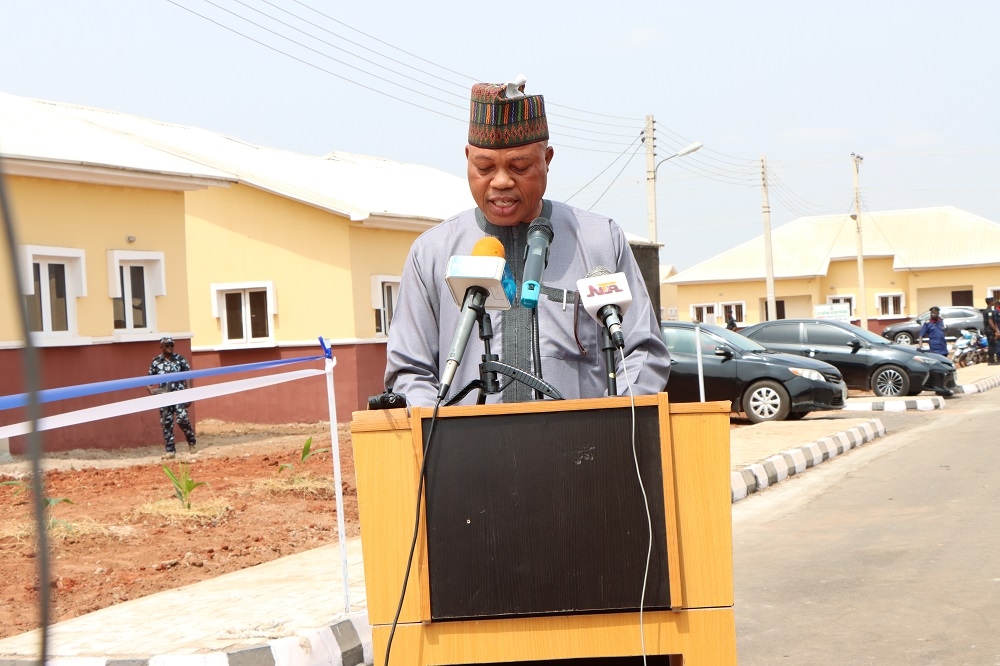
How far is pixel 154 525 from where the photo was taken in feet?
30.2

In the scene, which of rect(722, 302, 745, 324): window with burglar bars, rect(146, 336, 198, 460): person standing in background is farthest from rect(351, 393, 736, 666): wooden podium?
rect(722, 302, 745, 324): window with burglar bars

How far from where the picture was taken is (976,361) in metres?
36.7

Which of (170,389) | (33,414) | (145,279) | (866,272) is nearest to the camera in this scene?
(33,414)

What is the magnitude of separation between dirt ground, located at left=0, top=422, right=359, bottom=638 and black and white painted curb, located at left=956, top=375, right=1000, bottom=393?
47.1 ft

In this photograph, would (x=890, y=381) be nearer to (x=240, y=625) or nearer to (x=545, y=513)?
(x=240, y=625)

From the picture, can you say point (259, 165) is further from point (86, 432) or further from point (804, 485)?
point (804, 485)

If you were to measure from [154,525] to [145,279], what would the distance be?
923 cm

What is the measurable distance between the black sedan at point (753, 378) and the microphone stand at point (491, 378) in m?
14.3

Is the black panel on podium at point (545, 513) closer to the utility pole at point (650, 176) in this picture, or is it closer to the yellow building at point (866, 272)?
the utility pole at point (650, 176)

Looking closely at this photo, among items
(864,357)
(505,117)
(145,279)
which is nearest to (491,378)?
(505,117)

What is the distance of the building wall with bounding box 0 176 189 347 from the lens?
15812 millimetres

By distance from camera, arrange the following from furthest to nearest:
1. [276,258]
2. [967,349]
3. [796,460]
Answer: [967,349]
[276,258]
[796,460]

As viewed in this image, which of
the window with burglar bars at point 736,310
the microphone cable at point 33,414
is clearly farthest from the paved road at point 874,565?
the window with burglar bars at point 736,310

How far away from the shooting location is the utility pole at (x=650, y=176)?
30.2 m
